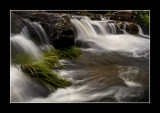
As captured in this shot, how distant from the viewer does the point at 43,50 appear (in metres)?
5.70

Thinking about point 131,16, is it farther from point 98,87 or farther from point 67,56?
point 98,87

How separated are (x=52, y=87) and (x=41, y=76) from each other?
0.46 meters

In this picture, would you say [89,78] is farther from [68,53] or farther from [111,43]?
[111,43]

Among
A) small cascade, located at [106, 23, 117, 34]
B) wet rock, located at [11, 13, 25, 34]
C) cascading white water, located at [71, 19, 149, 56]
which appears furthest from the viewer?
small cascade, located at [106, 23, 117, 34]

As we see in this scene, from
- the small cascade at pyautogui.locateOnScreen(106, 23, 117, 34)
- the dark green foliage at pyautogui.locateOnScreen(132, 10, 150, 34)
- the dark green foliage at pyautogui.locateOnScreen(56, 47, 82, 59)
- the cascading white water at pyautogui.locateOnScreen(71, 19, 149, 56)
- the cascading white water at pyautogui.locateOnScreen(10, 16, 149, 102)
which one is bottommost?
the cascading white water at pyautogui.locateOnScreen(10, 16, 149, 102)

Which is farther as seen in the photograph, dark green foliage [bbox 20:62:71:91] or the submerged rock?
the submerged rock

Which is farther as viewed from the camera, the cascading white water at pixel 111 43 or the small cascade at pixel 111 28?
the small cascade at pixel 111 28

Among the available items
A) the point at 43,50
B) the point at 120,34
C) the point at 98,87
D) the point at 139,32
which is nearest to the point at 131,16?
the point at 139,32

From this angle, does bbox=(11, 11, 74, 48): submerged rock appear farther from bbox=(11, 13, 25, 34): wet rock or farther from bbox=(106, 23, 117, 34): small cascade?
bbox=(106, 23, 117, 34): small cascade

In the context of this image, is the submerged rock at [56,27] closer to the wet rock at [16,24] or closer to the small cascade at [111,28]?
the wet rock at [16,24]

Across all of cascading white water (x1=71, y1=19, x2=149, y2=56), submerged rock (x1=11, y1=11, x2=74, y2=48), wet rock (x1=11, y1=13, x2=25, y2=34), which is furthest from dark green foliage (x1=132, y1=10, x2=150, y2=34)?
wet rock (x1=11, y1=13, x2=25, y2=34)

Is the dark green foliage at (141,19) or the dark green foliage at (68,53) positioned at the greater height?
the dark green foliage at (141,19)

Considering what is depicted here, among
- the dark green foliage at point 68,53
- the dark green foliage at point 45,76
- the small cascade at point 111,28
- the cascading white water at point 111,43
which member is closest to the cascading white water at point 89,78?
the dark green foliage at point 45,76

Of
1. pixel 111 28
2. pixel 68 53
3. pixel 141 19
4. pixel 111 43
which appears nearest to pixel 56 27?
pixel 68 53
